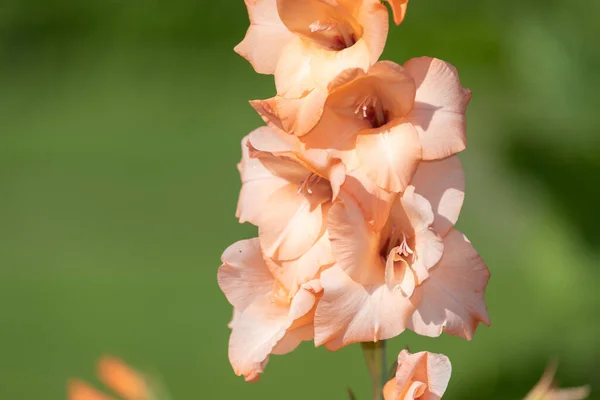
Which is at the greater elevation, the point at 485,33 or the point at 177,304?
the point at 485,33

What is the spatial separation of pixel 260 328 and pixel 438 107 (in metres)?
0.17

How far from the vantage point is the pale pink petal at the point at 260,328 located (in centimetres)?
55

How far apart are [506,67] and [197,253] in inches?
43.0

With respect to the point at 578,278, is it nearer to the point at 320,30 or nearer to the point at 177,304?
the point at 177,304

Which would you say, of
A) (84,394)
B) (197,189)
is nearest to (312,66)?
(84,394)

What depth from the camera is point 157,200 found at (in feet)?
9.39

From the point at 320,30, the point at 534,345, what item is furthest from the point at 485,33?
the point at 320,30

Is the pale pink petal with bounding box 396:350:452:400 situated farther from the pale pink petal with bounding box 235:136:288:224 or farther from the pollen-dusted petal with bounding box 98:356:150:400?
the pollen-dusted petal with bounding box 98:356:150:400

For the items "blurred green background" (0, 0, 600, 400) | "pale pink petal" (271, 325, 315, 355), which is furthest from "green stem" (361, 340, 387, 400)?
"blurred green background" (0, 0, 600, 400)

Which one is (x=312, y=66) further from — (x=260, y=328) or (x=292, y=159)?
(x=260, y=328)

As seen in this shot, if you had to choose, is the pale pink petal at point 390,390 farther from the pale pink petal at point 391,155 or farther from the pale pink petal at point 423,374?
the pale pink petal at point 391,155

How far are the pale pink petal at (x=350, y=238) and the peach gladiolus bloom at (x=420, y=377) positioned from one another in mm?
53

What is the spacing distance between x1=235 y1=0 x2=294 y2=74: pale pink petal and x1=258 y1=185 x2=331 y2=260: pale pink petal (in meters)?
0.08

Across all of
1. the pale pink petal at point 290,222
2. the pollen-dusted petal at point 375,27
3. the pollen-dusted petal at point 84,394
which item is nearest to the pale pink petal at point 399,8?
the pollen-dusted petal at point 375,27
